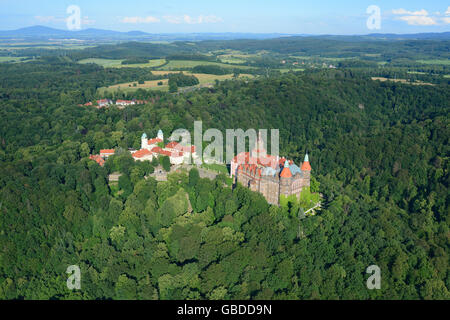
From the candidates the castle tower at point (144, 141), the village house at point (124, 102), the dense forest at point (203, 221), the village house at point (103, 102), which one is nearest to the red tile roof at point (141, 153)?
the dense forest at point (203, 221)

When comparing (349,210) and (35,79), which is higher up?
(35,79)

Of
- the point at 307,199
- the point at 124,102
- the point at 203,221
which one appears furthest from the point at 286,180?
the point at 124,102

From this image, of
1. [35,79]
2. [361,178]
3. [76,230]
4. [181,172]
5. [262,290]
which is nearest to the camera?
[262,290]

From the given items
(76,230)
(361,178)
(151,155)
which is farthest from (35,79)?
(361,178)

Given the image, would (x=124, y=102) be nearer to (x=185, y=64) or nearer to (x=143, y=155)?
(x=143, y=155)

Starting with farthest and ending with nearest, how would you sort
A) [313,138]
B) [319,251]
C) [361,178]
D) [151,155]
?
1. [313,138]
2. [361,178]
3. [151,155]
4. [319,251]

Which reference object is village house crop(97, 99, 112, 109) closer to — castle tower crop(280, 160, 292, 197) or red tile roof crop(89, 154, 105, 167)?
red tile roof crop(89, 154, 105, 167)

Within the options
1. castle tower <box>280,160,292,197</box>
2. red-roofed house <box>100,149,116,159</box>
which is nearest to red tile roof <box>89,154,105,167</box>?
red-roofed house <box>100,149,116,159</box>

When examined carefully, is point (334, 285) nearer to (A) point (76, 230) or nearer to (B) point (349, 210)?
(B) point (349, 210)
